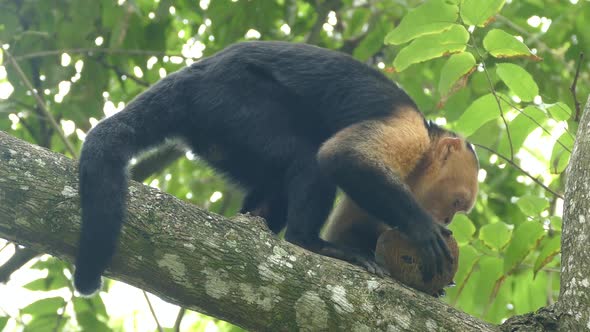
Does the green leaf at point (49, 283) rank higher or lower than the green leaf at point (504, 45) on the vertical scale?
lower

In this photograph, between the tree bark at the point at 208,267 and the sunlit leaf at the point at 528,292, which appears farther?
the sunlit leaf at the point at 528,292

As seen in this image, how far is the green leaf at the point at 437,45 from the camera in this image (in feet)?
A: 13.8

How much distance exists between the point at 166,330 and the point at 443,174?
2.26 metres

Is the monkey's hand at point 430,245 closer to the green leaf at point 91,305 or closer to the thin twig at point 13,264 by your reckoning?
the green leaf at point 91,305

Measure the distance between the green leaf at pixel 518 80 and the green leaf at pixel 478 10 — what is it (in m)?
0.28

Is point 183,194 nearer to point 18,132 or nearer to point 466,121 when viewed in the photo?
point 18,132

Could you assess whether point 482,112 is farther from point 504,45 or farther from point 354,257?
point 354,257

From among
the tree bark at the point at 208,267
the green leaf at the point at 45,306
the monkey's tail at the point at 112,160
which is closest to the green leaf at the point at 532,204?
the tree bark at the point at 208,267

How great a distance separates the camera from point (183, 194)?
6.56m

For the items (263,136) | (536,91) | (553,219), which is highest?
(536,91)

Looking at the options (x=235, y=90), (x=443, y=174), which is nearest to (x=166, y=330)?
(x=235, y=90)

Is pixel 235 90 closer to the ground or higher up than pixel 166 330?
higher up

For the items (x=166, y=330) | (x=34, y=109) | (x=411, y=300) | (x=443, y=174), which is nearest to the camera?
(x=411, y=300)

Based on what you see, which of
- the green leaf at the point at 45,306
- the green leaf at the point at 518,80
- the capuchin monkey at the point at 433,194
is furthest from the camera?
the capuchin monkey at the point at 433,194
